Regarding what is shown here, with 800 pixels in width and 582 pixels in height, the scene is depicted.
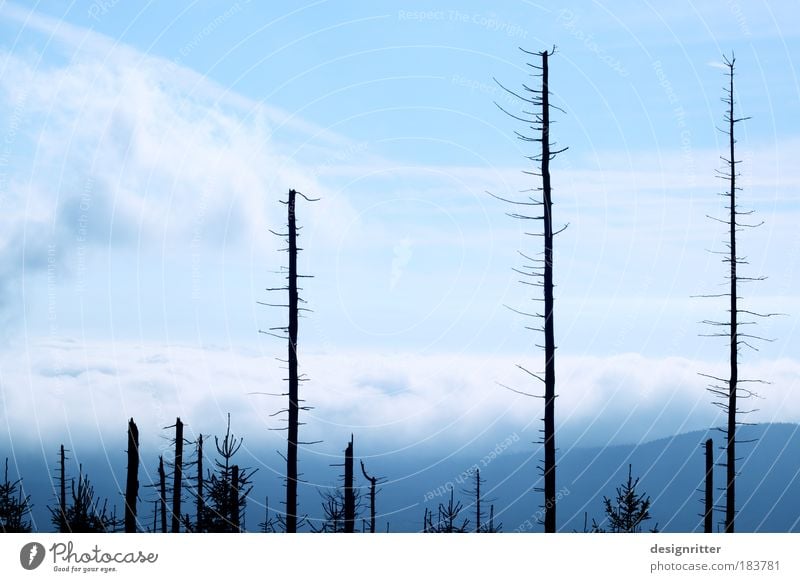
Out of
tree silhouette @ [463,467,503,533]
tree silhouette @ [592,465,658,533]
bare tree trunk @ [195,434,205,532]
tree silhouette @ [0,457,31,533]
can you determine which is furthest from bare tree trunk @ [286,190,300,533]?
tree silhouette @ [592,465,658,533]

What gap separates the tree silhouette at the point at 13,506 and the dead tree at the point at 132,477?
14.9 metres

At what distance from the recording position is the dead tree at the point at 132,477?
976 inches

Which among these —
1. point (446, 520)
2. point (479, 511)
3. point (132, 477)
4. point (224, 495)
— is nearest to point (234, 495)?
point (224, 495)

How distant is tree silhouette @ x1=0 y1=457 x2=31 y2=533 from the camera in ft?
127

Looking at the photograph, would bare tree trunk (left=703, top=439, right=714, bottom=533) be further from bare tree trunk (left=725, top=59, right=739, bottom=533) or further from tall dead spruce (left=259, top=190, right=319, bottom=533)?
tall dead spruce (left=259, top=190, right=319, bottom=533)

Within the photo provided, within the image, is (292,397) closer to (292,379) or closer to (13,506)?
(292,379)

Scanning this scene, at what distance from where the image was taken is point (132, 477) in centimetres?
2539

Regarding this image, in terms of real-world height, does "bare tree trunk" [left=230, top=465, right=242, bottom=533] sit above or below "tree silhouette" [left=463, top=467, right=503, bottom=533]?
above
